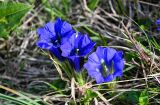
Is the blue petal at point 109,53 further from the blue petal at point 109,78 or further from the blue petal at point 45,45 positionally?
the blue petal at point 45,45

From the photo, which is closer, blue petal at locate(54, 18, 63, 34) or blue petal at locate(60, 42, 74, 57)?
blue petal at locate(60, 42, 74, 57)

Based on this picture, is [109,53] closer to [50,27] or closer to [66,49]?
[66,49]

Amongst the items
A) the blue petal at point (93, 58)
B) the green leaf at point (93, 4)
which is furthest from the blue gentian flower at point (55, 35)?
the green leaf at point (93, 4)

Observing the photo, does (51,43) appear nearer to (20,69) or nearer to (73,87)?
(73,87)

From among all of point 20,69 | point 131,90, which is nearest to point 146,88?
point 131,90

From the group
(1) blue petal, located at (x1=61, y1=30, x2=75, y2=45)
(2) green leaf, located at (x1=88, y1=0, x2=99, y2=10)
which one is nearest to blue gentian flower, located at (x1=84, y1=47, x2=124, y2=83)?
(1) blue petal, located at (x1=61, y1=30, x2=75, y2=45)

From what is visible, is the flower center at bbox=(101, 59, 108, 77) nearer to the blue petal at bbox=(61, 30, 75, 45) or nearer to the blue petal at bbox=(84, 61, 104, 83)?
the blue petal at bbox=(84, 61, 104, 83)
